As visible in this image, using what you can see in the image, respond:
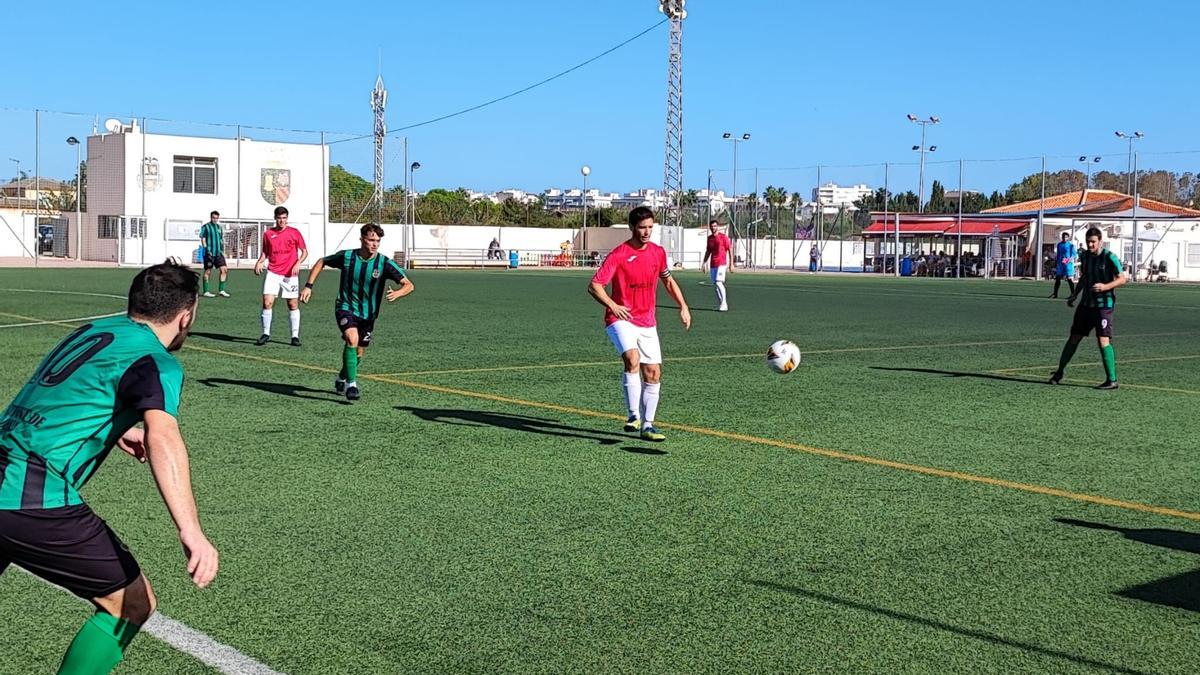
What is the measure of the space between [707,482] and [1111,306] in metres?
7.99

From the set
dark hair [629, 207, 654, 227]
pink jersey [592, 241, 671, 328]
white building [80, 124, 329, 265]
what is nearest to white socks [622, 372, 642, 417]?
pink jersey [592, 241, 671, 328]

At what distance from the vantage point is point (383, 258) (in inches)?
500

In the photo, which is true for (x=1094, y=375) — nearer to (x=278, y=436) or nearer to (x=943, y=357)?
(x=943, y=357)

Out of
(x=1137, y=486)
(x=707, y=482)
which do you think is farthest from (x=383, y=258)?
(x=1137, y=486)

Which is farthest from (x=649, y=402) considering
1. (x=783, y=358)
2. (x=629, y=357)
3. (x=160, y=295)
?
(x=160, y=295)

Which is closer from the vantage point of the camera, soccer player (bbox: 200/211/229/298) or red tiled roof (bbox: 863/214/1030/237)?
soccer player (bbox: 200/211/229/298)

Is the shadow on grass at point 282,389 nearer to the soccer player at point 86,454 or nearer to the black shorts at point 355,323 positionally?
the black shorts at point 355,323

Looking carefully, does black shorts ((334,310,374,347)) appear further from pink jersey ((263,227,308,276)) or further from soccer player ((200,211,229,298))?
Answer: soccer player ((200,211,229,298))

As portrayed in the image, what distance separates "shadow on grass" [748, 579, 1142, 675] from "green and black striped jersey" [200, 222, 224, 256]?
2499cm

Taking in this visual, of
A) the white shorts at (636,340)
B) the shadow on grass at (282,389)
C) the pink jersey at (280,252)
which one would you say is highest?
the pink jersey at (280,252)

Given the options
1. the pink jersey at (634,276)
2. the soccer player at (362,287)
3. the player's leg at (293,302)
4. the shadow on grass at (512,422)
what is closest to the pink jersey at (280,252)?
the player's leg at (293,302)

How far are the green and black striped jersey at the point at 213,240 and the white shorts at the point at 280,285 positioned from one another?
37.0 feet

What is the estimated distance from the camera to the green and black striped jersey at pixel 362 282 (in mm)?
12484

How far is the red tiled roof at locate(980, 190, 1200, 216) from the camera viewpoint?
6425cm
